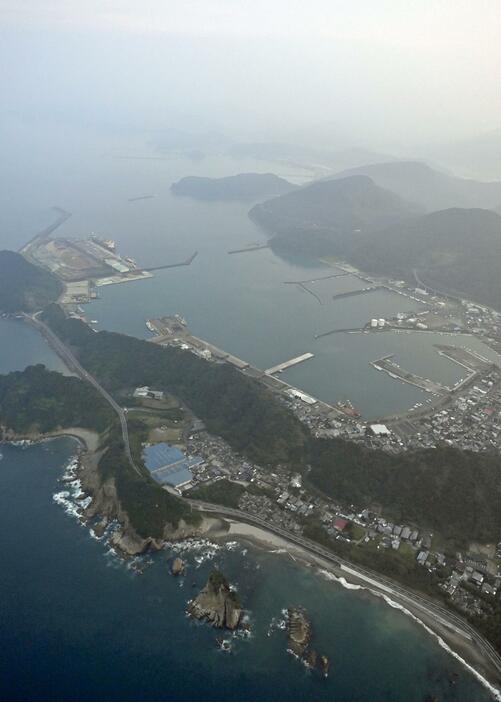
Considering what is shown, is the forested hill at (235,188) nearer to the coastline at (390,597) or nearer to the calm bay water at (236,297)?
the calm bay water at (236,297)

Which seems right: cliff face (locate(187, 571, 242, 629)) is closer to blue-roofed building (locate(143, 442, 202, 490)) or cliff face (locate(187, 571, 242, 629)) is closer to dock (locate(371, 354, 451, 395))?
blue-roofed building (locate(143, 442, 202, 490))

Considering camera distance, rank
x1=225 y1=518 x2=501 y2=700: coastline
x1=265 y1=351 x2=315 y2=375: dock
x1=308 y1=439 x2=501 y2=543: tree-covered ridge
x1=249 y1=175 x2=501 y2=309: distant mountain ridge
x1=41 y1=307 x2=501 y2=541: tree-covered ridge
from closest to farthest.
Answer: x1=225 y1=518 x2=501 y2=700: coastline
x1=308 y1=439 x2=501 y2=543: tree-covered ridge
x1=41 y1=307 x2=501 y2=541: tree-covered ridge
x1=265 y1=351 x2=315 y2=375: dock
x1=249 y1=175 x2=501 y2=309: distant mountain ridge

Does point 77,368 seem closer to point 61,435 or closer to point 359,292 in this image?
point 61,435

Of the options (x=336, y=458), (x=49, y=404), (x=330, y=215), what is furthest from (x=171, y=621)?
(x=330, y=215)

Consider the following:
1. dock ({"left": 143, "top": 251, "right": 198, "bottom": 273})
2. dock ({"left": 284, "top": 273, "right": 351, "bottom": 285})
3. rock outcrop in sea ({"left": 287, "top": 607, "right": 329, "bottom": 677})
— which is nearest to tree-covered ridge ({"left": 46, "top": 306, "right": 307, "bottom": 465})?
rock outcrop in sea ({"left": 287, "top": 607, "right": 329, "bottom": 677})

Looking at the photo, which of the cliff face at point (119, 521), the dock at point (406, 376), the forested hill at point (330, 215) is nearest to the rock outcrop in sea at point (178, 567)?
the cliff face at point (119, 521)

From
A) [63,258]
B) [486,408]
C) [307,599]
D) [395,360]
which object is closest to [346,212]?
[63,258]

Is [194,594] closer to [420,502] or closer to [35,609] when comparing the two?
[35,609]
